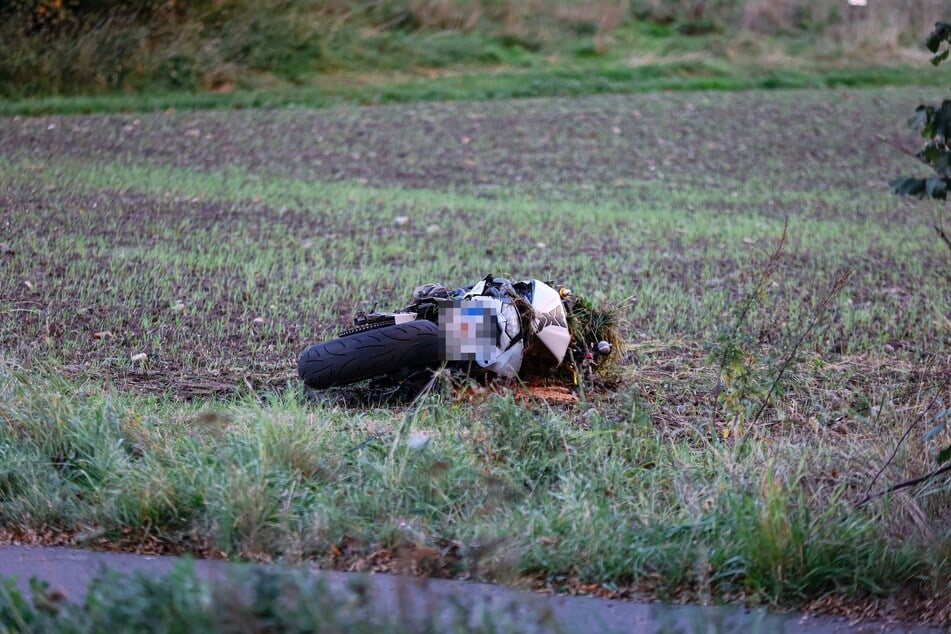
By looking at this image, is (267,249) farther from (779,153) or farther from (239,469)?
(779,153)

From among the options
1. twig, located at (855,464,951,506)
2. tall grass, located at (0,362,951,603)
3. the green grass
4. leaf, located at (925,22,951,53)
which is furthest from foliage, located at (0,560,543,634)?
the green grass

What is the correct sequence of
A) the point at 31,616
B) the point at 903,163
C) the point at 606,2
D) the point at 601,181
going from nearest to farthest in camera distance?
the point at 31,616 < the point at 601,181 < the point at 903,163 < the point at 606,2

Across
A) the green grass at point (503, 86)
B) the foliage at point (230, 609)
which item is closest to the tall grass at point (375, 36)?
the green grass at point (503, 86)

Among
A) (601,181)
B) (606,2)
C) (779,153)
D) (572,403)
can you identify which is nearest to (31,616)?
(572,403)

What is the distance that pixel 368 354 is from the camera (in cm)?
577

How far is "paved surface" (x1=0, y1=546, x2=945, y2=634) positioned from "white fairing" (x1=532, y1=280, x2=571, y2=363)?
2.37 m

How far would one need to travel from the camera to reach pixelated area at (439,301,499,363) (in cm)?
588

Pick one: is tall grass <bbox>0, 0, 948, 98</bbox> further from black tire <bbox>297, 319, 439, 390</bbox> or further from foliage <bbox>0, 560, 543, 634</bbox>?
foliage <bbox>0, 560, 543, 634</bbox>

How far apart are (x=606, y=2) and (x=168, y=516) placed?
2249 centimetres

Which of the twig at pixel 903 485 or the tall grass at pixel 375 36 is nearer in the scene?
the twig at pixel 903 485

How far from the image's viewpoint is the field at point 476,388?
4035 mm

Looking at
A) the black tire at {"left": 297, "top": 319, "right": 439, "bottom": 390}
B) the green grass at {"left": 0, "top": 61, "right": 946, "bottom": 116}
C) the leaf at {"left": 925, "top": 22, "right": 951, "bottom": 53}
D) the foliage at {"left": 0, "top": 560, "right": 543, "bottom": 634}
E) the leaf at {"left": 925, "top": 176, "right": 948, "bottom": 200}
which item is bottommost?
the black tire at {"left": 297, "top": 319, "right": 439, "bottom": 390}

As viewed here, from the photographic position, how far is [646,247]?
10.3 m

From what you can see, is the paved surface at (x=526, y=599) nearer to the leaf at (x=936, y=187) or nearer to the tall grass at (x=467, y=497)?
the tall grass at (x=467, y=497)
